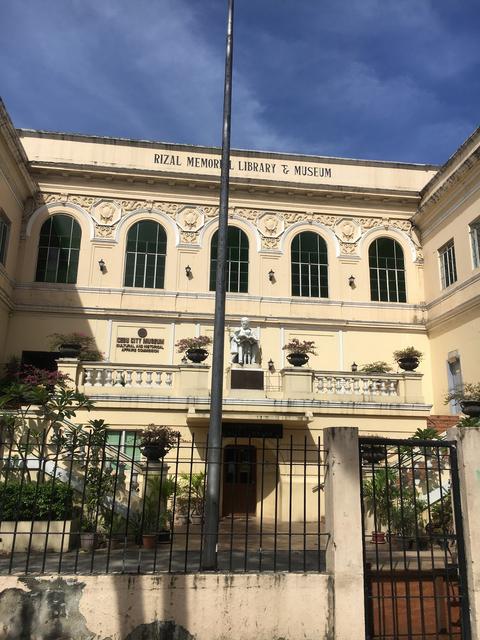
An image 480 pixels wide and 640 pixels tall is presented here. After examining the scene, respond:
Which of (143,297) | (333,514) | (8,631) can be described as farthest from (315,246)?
(8,631)

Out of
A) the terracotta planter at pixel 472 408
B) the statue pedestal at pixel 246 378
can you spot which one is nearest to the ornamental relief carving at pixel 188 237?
the statue pedestal at pixel 246 378

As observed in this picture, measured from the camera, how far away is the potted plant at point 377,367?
18203 millimetres

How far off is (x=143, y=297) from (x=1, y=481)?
10676mm

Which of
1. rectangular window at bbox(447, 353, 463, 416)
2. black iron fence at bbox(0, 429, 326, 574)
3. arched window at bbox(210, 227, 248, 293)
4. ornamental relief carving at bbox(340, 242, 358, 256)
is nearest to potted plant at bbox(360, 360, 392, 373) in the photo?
rectangular window at bbox(447, 353, 463, 416)

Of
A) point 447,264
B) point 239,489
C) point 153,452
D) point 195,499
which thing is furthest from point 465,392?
point 153,452

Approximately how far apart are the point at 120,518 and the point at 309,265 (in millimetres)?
13654

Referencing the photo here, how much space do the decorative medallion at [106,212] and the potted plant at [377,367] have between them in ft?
35.9

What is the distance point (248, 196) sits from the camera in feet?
69.4

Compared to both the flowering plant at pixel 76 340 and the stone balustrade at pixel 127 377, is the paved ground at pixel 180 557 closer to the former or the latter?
the stone balustrade at pixel 127 377

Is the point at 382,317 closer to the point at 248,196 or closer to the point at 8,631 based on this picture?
the point at 248,196

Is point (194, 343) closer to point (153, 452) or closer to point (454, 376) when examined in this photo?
point (153, 452)

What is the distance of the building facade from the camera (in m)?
18.8

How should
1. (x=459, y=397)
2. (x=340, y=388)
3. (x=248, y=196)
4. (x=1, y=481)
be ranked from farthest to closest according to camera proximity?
(x=248, y=196) → (x=459, y=397) → (x=340, y=388) → (x=1, y=481)

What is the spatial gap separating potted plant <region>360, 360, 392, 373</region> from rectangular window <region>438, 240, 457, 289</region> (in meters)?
3.69
